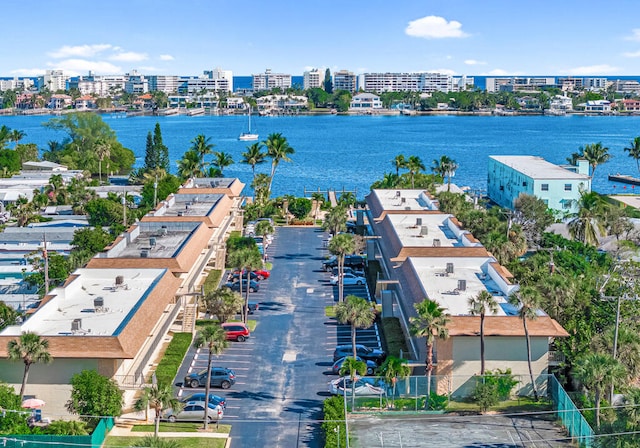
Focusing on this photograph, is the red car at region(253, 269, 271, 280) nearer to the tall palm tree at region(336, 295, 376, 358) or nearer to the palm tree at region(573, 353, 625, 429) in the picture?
the tall palm tree at region(336, 295, 376, 358)

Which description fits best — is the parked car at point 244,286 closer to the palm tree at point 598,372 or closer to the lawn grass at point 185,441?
the lawn grass at point 185,441

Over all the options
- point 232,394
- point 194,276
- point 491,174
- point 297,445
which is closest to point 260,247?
point 194,276

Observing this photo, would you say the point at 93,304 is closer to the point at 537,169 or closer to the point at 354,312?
the point at 354,312

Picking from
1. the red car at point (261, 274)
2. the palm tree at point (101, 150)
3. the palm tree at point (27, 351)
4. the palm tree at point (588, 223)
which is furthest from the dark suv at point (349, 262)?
the palm tree at point (101, 150)

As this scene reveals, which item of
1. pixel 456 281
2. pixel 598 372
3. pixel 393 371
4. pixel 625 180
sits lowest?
pixel 393 371

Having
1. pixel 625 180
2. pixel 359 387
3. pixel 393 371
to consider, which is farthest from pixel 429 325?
pixel 625 180

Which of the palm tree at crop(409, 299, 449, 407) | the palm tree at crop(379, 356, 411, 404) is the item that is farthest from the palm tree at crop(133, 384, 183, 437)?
the palm tree at crop(409, 299, 449, 407)
